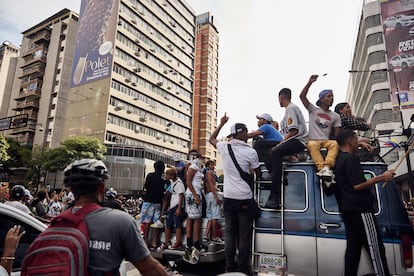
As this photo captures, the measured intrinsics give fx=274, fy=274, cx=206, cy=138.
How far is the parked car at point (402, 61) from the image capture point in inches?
680

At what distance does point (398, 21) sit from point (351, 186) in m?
21.2

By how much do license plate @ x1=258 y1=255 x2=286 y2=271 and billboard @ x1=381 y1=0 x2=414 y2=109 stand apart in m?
17.4

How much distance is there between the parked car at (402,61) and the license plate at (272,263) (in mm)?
18756

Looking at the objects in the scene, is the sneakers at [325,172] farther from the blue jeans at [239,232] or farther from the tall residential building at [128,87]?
the tall residential building at [128,87]

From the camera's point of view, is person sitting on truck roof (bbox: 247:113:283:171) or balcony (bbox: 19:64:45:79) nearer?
person sitting on truck roof (bbox: 247:113:283:171)

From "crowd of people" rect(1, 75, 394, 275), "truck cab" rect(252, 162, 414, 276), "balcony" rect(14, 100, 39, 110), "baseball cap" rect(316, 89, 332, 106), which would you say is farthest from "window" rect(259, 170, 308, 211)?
"balcony" rect(14, 100, 39, 110)

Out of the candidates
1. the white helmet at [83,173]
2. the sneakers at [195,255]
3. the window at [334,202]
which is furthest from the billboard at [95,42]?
the white helmet at [83,173]

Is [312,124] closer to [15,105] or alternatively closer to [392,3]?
[392,3]

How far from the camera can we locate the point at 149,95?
52.6 meters

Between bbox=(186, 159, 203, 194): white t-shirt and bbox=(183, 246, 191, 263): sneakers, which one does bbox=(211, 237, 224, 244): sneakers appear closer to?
bbox=(183, 246, 191, 263): sneakers

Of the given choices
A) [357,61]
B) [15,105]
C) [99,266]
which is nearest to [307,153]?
[99,266]

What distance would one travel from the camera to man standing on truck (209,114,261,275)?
11.5 ft

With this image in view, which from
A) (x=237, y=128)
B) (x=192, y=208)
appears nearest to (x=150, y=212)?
(x=192, y=208)

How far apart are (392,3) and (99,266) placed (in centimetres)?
2441
